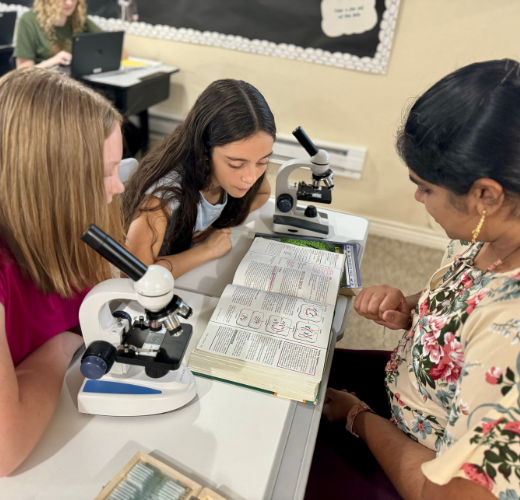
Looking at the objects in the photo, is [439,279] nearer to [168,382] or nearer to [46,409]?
[168,382]

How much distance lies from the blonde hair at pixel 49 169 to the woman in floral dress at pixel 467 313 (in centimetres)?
57

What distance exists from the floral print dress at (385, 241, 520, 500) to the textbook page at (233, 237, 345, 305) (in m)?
0.26

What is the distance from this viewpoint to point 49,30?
2.88m

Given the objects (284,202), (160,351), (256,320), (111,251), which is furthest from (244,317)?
(284,202)

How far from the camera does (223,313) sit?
1.05 m

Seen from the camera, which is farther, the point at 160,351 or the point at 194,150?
the point at 194,150

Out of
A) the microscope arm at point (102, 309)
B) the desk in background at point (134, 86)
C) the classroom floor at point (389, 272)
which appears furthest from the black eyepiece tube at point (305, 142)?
the desk in background at point (134, 86)

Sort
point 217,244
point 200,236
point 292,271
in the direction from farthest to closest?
point 200,236 → point 217,244 → point 292,271

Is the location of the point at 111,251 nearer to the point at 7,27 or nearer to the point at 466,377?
the point at 466,377

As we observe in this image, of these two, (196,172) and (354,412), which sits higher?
(196,172)

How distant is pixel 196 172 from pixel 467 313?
83cm

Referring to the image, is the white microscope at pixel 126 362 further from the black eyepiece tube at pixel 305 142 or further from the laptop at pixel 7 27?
the laptop at pixel 7 27

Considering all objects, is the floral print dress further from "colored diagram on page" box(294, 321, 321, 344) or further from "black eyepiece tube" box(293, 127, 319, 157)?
"black eyepiece tube" box(293, 127, 319, 157)

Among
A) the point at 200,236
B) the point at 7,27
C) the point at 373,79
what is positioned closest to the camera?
the point at 200,236
